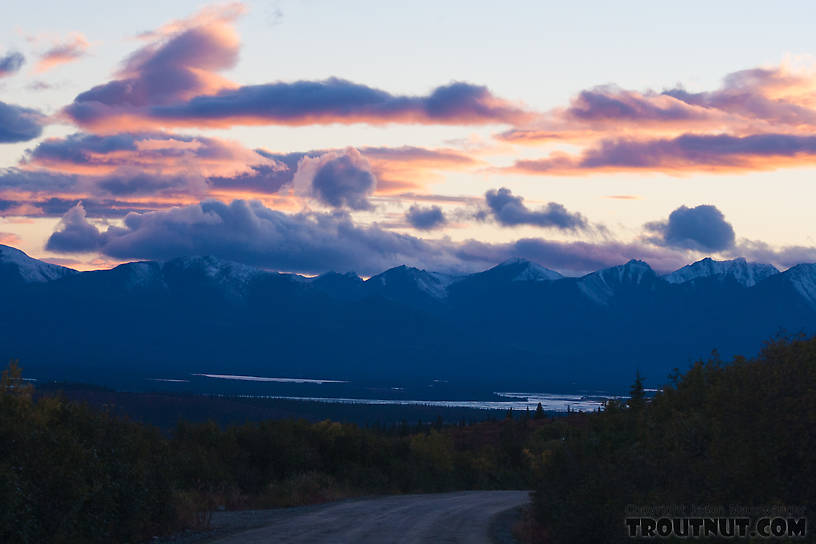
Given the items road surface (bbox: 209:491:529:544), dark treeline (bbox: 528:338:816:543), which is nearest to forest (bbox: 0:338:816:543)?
dark treeline (bbox: 528:338:816:543)

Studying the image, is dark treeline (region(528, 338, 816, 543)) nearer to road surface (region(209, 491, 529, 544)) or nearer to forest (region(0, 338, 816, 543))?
forest (region(0, 338, 816, 543))

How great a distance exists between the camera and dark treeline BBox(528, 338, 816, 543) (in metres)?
14.9

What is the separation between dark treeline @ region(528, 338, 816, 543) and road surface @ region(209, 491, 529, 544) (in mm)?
3359

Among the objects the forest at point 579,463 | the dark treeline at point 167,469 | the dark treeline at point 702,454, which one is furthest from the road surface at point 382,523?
the dark treeline at point 702,454

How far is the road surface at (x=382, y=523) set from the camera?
23.2 m

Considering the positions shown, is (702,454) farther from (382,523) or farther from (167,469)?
(167,469)

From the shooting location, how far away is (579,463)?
919 inches

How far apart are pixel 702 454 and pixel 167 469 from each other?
14090mm

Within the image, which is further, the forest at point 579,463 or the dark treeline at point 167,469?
the dark treeline at point 167,469

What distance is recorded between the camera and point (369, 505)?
113 ft

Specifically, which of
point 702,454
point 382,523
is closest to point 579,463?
point 702,454

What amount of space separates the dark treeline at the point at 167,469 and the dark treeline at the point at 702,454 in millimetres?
10650

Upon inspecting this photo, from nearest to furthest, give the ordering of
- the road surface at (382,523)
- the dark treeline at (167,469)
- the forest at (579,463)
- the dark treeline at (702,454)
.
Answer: the dark treeline at (702,454) < the forest at (579,463) < the dark treeline at (167,469) < the road surface at (382,523)

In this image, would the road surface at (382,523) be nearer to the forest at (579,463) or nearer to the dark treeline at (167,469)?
the forest at (579,463)
